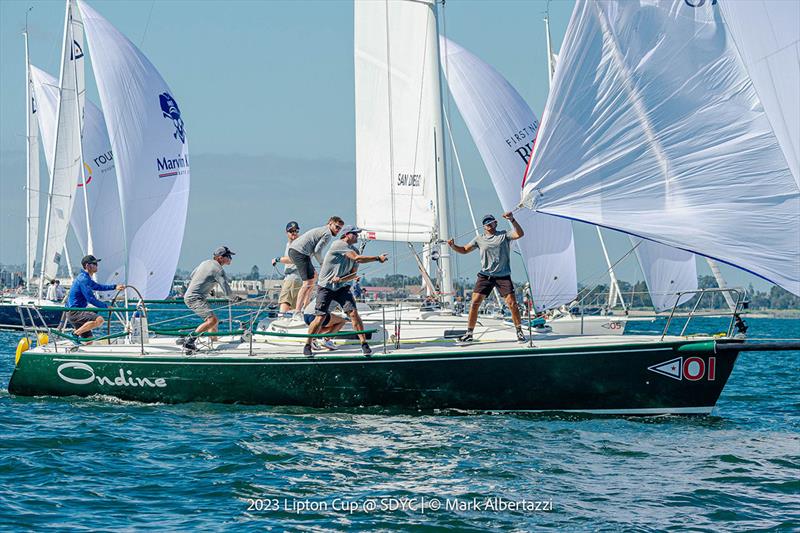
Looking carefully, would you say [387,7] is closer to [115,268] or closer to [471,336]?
[471,336]

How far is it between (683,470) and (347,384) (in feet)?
15.6

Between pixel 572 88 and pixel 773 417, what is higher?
pixel 572 88

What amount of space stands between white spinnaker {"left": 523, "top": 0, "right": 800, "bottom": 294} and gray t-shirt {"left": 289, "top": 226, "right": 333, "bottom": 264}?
3.48 metres

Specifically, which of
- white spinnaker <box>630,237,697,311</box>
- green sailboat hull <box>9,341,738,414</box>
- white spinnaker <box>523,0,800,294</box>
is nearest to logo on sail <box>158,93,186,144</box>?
green sailboat hull <box>9,341,738,414</box>

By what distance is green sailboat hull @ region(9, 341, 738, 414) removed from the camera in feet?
41.6

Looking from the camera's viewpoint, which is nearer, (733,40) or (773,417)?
(733,40)

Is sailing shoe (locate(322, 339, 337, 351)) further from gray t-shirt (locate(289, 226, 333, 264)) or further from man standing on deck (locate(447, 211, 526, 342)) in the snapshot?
man standing on deck (locate(447, 211, 526, 342))

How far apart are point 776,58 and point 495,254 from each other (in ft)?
14.3

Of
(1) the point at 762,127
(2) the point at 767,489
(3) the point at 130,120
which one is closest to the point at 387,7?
(3) the point at 130,120

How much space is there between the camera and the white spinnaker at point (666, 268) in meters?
28.8

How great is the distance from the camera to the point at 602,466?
1027 cm

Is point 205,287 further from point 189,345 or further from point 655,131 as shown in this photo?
point 655,131

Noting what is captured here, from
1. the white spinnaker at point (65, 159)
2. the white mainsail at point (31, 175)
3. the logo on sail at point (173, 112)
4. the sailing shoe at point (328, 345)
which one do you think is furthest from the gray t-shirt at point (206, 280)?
the white mainsail at point (31, 175)

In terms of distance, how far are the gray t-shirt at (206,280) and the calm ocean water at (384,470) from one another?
1.65 meters
